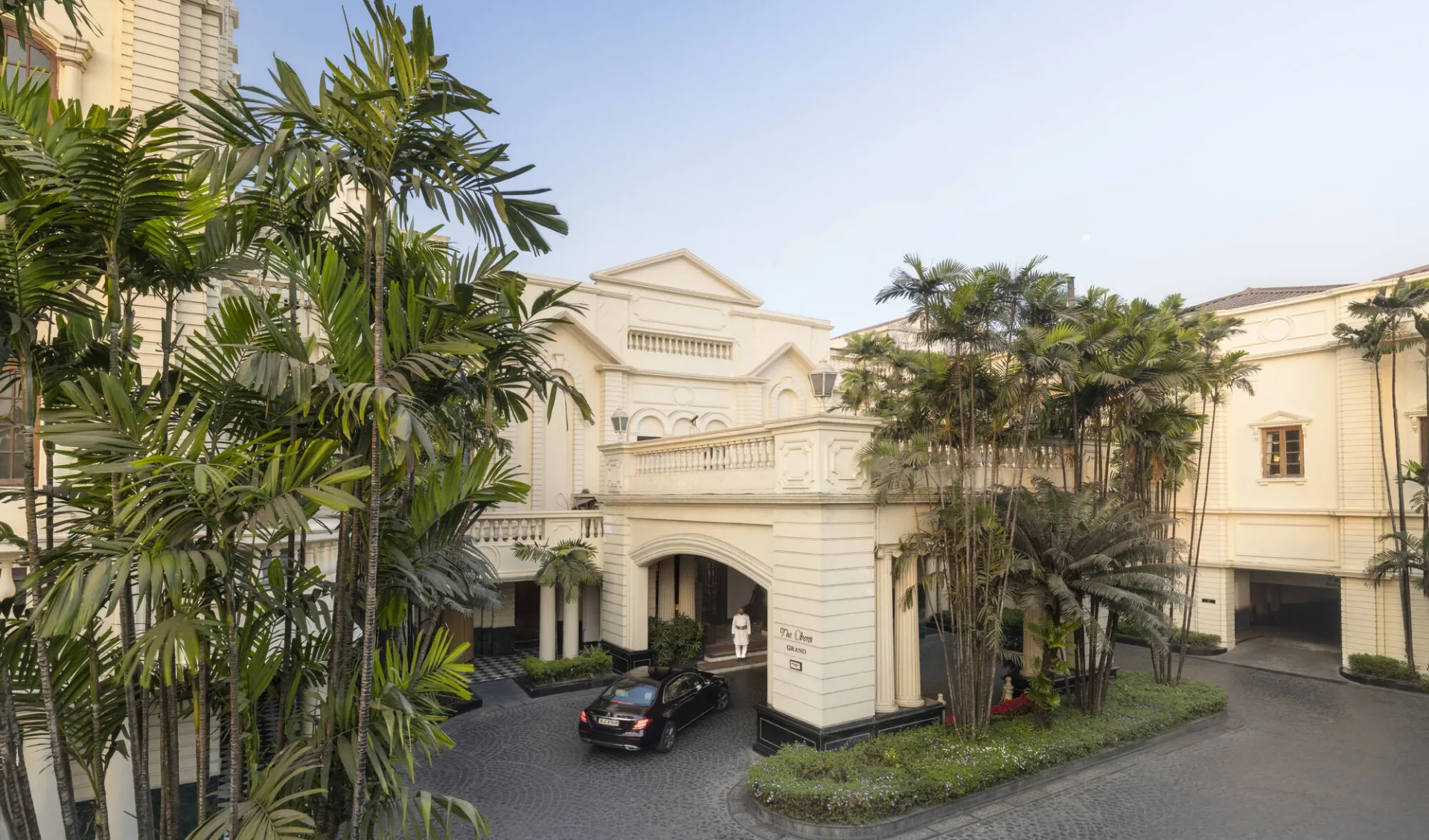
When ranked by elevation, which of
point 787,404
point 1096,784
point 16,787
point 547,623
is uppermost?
point 787,404

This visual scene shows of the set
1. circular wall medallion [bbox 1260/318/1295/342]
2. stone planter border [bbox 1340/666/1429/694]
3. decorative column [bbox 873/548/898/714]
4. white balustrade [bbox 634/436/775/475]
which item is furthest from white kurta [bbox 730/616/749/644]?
circular wall medallion [bbox 1260/318/1295/342]

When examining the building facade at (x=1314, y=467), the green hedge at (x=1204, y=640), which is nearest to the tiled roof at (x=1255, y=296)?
the building facade at (x=1314, y=467)

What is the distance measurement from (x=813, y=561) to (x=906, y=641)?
290 cm

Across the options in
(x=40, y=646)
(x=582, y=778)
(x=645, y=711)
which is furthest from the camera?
(x=645, y=711)

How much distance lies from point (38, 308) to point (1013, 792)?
1346cm

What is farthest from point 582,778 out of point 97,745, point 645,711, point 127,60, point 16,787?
point 127,60

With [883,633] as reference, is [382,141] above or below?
above

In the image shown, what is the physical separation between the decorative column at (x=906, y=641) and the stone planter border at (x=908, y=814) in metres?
2.45

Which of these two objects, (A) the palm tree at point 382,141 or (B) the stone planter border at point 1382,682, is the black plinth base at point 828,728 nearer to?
(A) the palm tree at point 382,141

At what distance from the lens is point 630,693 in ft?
46.5

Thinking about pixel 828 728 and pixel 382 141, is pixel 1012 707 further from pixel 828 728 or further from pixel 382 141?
pixel 382 141

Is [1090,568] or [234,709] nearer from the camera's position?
[234,709]

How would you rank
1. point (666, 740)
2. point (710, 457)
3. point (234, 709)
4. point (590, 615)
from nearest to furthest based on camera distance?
1. point (234, 709)
2. point (666, 740)
3. point (710, 457)
4. point (590, 615)

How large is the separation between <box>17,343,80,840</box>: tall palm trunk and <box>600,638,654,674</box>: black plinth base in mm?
14907
